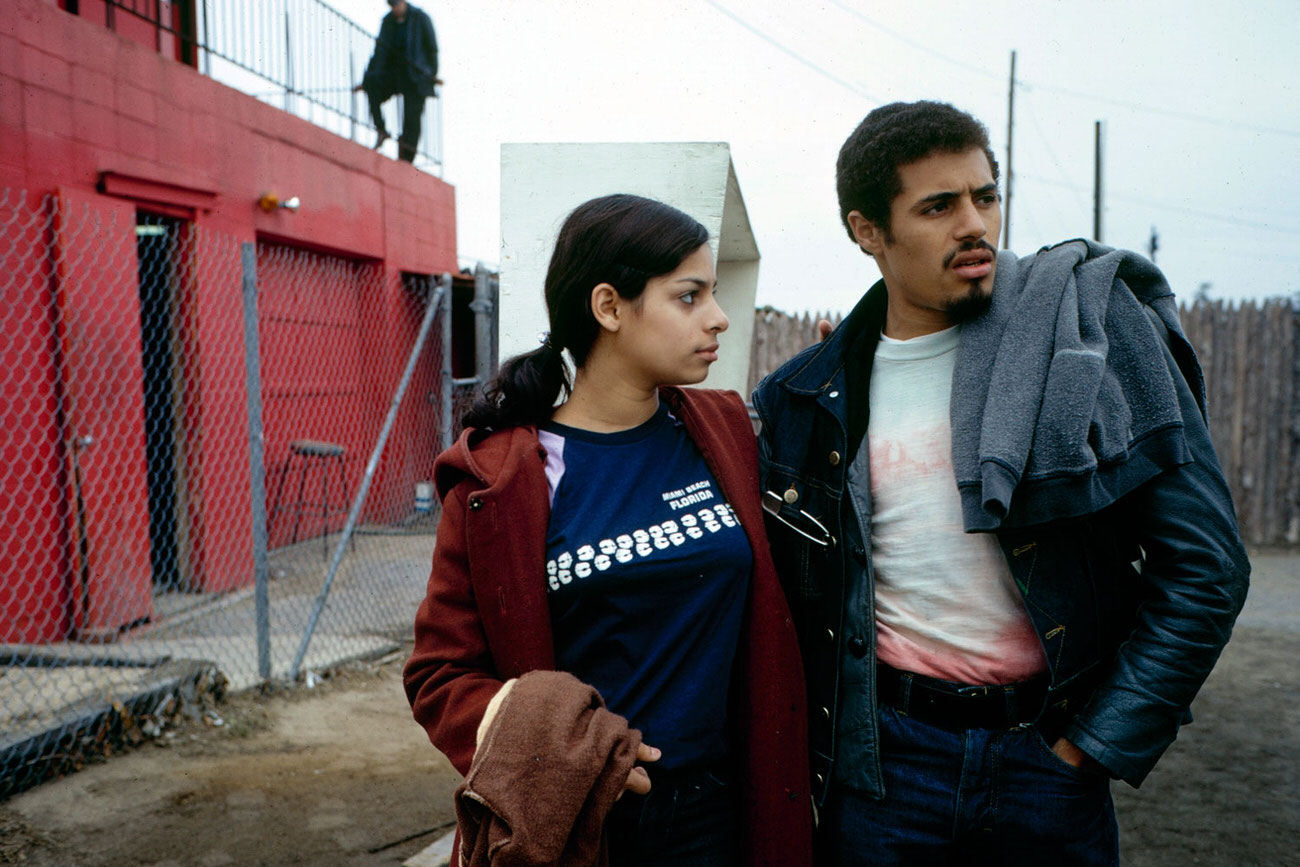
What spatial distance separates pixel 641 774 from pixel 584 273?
0.98m

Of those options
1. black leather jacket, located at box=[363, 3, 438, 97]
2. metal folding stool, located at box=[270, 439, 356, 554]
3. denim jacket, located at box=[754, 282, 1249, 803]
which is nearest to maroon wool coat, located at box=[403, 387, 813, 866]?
denim jacket, located at box=[754, 282, 1249, 803]

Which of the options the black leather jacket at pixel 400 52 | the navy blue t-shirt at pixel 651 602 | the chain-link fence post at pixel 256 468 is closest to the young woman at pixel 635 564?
the navy blue t-shirt at pixel 651 602

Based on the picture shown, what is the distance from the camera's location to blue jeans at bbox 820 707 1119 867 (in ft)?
5.72

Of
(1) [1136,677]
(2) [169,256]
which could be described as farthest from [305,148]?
(1) [1136,677]

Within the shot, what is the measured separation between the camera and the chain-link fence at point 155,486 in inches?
191

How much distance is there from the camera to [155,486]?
24.6 feet

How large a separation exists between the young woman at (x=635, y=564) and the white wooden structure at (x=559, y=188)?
1411 millimetres

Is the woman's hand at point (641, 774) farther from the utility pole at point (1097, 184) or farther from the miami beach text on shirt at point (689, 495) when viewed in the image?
the utility pole at point (1097, 184)

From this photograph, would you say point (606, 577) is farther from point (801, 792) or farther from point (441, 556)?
point (801, 792)

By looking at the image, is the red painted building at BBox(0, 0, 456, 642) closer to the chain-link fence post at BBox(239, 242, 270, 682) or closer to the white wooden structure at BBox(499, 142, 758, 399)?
the chain-link fence post at BBox(239, 242, 270, 682)

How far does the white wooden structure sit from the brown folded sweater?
2027 millimetres

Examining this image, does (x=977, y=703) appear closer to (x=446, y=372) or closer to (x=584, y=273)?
(x=584, y=273)

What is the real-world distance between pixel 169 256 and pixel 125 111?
1.16m

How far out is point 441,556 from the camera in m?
1.74
